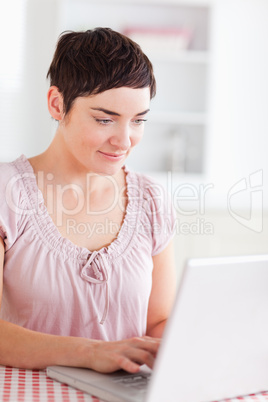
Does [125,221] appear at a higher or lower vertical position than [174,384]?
higher

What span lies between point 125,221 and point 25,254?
0.31m

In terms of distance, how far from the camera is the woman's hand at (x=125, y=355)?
3.76 feet

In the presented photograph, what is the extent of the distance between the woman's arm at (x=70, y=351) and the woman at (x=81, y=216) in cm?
11

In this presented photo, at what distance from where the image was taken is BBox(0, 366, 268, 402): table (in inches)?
42.9

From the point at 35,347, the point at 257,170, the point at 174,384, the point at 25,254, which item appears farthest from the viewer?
the point at 257,170

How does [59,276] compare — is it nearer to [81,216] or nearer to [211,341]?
[81,216]

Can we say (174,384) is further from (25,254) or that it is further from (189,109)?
(189,109)

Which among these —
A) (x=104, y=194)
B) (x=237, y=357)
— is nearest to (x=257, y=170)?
(x=104, y=194)

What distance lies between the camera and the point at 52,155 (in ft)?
5.37

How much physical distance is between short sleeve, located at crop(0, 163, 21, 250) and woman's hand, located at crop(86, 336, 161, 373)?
423mm

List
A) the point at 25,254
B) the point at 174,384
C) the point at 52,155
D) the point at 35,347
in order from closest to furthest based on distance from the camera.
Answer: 1. the point at 174,384
2. the point at 35,347
3. the point at 25,254
4. the point at 52,155

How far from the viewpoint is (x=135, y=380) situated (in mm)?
1147

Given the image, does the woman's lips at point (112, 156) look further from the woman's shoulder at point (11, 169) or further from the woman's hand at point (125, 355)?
the woman's hand at point (125, 355)

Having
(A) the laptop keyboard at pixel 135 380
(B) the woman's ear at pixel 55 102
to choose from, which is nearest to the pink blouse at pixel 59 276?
(B) the woman's ear at pixel 55 102
